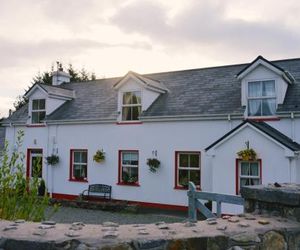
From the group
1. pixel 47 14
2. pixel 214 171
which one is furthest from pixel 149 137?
pixel 47 14

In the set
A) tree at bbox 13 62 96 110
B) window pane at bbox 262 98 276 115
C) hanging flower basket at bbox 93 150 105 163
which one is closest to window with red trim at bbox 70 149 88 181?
hanging flower basket at bbox 93 150 105 163

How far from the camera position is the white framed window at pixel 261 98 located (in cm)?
1377

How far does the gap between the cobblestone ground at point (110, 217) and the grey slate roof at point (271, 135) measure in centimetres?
310

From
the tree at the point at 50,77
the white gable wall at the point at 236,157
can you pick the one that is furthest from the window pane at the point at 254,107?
the tree at the point at 50,77

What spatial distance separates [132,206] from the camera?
49.9 ft

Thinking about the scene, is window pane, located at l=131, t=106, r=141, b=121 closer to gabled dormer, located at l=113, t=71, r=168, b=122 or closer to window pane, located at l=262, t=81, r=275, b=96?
gabled dormer, located at l=113, t=71, r=168, b=122

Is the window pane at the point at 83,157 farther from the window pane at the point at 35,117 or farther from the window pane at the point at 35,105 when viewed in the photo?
the window pane at the point at 35,105

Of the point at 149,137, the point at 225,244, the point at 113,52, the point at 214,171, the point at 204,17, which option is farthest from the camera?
the point at 113,52

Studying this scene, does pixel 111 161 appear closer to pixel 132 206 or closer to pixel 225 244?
pixel 132 206

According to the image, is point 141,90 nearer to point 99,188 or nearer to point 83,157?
point 83,157

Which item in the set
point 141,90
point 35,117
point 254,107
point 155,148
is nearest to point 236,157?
point 254,107

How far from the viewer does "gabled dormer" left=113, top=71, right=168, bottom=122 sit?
1673 cm

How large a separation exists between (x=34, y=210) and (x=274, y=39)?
12215mm

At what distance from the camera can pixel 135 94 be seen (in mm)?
17234
